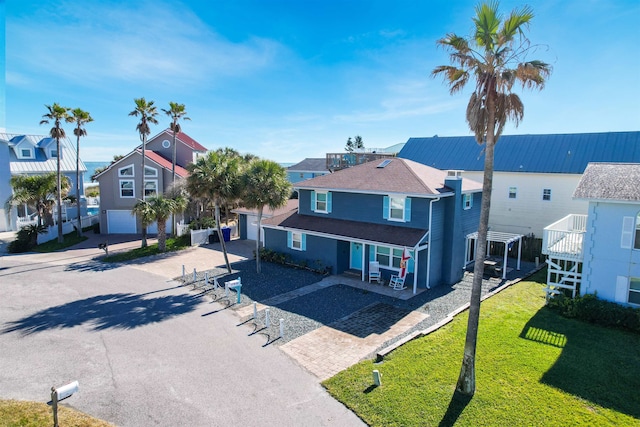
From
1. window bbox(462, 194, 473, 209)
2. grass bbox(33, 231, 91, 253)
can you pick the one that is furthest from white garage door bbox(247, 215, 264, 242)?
window bbox(462, 194, 473, 209)

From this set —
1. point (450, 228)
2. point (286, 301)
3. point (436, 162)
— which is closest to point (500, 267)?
point (450, 228)

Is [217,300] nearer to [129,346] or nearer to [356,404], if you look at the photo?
[129,346]

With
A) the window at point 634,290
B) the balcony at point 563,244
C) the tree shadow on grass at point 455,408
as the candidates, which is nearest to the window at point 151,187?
the balcony at point 563,244

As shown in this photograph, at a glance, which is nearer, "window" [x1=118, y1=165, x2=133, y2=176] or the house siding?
the house siding

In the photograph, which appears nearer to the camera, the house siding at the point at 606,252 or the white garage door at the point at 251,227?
the house siding at the point at 606,252

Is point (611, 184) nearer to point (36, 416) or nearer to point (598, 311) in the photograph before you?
point (598, 311)

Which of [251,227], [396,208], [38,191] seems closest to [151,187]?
[38,191]

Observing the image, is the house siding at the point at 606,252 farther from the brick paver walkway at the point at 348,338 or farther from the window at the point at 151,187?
the window at the point at 151,187

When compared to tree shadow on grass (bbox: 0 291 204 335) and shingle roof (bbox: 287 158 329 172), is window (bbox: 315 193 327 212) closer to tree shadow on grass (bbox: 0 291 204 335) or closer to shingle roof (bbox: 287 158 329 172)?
tree shadow on grass (bbox: 0 291 204 335)
